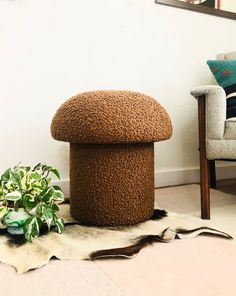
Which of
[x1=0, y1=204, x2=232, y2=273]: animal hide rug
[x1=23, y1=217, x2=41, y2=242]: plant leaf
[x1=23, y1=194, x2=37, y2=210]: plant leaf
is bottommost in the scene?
[x1=0, y1=204, x2=232, y2=273]: animal hide rug

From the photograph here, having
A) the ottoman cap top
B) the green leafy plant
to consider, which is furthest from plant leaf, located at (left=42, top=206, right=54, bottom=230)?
the ottoman cap top

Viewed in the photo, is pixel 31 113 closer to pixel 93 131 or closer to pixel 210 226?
pixel 93 131

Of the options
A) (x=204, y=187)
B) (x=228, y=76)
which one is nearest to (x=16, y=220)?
(x=204, y=187)

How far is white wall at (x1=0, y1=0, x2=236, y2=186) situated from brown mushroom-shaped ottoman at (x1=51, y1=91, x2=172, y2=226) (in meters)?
0.44

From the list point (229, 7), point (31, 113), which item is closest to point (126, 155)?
point (31, 113)

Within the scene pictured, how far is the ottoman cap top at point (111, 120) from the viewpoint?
92 cm

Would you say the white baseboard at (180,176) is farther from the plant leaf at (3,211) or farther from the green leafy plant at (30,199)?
the plant leaf at (3,211)

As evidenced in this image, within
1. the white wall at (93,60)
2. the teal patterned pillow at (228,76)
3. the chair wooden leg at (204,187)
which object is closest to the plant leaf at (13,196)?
the white wall at (93,60)

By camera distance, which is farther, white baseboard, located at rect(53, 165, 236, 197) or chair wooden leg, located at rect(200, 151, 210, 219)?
white baseboard, located at rect(53, 165, 236, 197)

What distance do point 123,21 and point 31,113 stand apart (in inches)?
27.8

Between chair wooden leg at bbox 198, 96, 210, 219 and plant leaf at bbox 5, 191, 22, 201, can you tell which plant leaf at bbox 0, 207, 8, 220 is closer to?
plant leaf at bbox 5, 191, 22, 201

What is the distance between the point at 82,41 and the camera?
1.49m

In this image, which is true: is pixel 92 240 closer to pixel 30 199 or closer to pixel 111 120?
pixel 30 199

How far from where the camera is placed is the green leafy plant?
0.86 m
